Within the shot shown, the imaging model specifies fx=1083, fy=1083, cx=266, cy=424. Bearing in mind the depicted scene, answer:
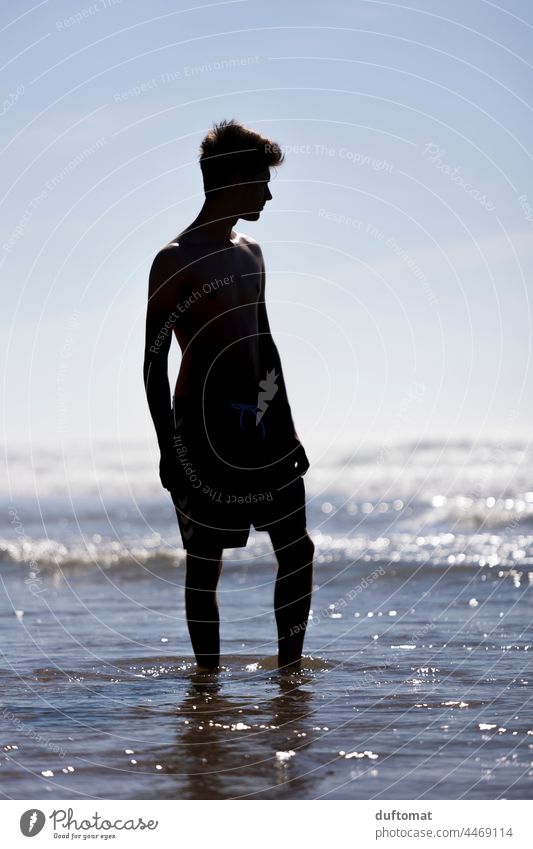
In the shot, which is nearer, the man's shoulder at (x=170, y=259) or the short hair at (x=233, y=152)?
the man's shoulder at (x=170, y=259)

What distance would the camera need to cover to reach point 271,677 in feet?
16.6

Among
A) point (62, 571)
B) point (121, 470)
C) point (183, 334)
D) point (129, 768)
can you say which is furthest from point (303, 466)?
point (121, 470)

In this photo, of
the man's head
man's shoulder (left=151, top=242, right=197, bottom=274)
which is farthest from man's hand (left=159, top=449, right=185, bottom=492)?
the man's head

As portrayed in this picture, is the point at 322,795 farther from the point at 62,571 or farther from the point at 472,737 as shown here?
the point at 62,571

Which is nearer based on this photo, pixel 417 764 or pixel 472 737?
pixel 417 764

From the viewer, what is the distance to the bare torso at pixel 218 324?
4656 millimetres

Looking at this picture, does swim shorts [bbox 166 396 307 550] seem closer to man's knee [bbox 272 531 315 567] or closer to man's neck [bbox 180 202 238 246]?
man's knee [bbox 272 531 315 567]

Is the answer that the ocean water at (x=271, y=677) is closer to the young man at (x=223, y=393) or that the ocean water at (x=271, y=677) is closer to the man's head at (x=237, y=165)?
the young man at (x=223, y=393)

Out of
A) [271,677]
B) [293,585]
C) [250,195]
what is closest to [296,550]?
[293,585]

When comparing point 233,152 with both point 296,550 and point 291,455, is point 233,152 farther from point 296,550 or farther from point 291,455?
point 296,550

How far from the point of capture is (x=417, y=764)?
11.9ft

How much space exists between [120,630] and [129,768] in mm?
3258

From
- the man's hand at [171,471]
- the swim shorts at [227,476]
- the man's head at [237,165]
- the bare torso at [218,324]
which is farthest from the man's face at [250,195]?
the man's hand at [171,471]

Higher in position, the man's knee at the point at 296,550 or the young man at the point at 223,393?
the young man at the point at 223,393
